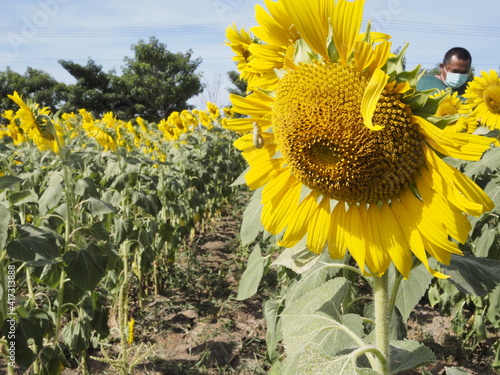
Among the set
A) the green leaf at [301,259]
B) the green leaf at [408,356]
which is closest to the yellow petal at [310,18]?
the green leaf at [301,259]

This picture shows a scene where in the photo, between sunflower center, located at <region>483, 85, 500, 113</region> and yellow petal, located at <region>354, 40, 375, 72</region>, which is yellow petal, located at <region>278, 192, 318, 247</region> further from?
sunflower center, located at <region>483, 85, 500, 113</region>

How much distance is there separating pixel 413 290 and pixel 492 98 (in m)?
2.00

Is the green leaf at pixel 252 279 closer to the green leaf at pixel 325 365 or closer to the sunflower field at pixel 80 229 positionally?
the sunflower field at pixel 80 229

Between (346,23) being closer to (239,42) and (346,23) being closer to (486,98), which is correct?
(239,42)

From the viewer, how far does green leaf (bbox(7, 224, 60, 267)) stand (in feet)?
5.47

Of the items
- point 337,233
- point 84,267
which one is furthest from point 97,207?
point 337,233

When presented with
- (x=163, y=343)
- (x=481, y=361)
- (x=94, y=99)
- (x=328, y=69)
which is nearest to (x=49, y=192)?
(x=163, y=343)

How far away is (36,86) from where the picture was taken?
1262 inches

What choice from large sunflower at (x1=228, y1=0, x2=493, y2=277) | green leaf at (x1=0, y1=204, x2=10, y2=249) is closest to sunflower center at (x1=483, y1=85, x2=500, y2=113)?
large sunflower at (x1=228, y1=0, x2=493, y2=277)

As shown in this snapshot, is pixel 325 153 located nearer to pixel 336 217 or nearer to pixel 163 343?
pixel 336 217

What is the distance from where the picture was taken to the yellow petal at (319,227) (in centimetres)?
83

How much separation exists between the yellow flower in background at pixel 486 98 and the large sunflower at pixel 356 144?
2.15 m

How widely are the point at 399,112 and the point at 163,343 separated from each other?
8.67ft

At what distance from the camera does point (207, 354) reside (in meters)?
2.72
